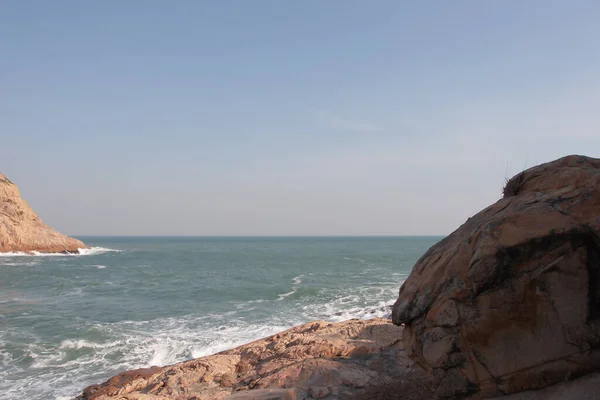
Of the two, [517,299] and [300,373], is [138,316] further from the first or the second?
[517,299]

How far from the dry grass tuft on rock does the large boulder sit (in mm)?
485

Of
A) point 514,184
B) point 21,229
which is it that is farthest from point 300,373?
point 21,229

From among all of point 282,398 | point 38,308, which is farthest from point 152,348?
point 38,308

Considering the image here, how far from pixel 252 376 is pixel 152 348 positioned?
8.59m

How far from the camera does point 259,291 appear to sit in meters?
31.3

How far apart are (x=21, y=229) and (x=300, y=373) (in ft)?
251

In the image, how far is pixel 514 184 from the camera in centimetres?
598

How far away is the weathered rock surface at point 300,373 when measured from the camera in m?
6.85

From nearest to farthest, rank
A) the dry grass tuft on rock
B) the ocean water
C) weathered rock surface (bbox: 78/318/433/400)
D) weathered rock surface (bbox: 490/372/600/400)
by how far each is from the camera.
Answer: weathered rock surface (bbox: 490/372/600/400)
the dry grass tuft on rock
weathered rock surface (bbox: 78/318/433/400)
the ocean water

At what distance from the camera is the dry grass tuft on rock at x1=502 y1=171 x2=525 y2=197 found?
593 centimetres

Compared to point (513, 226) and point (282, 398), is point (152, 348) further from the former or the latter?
point (513, 226)

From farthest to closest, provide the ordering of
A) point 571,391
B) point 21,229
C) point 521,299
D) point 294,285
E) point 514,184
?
point 21,229, point 294,285, point 514,184, point 521,299, point 571,391

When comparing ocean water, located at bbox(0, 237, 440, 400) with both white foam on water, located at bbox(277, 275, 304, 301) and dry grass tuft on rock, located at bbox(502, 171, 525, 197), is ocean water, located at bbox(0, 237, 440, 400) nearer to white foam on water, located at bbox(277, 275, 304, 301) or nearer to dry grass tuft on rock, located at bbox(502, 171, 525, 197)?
white foam on water, located at bbox(277, 275, 304, 301)

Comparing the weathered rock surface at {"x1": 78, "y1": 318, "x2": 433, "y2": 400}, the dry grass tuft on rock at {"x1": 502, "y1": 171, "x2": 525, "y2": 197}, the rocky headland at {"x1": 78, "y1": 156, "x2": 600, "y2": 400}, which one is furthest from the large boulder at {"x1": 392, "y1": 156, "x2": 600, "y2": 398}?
the weathered rock surface at {"x1": 78, "y1": 318, "x2": 433, "y2": 400}
